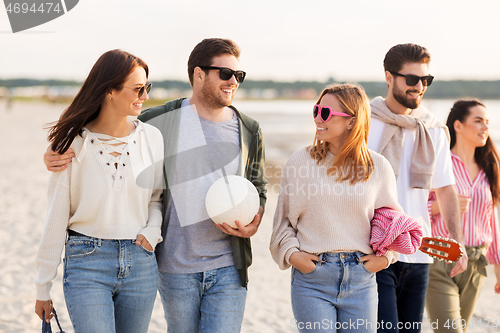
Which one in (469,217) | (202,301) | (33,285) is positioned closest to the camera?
(202,301)

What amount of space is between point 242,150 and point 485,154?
269 cm

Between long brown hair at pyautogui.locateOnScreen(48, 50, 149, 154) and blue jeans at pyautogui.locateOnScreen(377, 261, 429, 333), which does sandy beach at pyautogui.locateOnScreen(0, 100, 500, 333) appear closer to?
blue jeans at pyautogui.locateOnScreen(377, 261, 429, 333)

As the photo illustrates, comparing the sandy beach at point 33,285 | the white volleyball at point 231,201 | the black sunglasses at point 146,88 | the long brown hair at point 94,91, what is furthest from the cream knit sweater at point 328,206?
the sandy beach at point 33,285

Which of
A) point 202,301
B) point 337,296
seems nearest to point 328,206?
point 337,296

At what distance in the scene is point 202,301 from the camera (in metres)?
3.07

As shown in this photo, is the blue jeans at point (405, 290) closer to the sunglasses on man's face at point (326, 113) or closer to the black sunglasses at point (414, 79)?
the sunglasses on man's face at point (326, 113)

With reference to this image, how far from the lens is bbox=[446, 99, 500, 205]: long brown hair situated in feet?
14.5

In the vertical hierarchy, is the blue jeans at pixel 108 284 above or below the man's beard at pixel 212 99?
below

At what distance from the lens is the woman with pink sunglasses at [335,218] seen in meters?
2.82

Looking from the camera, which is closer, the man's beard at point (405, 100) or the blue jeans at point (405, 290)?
the blue jeans at point (405, 290)

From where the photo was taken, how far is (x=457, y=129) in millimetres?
4480

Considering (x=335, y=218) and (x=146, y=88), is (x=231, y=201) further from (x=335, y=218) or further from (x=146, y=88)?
(x=146, y=88)

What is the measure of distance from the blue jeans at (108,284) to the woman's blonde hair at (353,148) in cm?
133

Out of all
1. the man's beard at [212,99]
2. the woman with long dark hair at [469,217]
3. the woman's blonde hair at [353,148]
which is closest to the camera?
the woman's blonde hair at [353,148]
